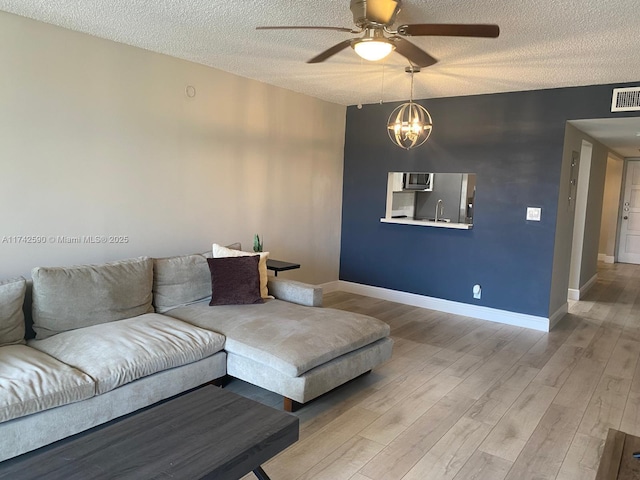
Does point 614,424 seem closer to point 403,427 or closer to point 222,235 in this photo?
point 403,427

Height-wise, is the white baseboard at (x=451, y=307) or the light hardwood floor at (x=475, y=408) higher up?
the white baseboard at (x=451, y=307)

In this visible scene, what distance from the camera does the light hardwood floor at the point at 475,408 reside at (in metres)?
2.44

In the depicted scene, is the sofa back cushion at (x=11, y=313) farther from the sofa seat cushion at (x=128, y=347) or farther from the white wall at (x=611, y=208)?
the white wall at (x=611, y=208)

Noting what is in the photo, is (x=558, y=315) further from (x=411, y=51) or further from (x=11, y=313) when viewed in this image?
(x=11, y=313)

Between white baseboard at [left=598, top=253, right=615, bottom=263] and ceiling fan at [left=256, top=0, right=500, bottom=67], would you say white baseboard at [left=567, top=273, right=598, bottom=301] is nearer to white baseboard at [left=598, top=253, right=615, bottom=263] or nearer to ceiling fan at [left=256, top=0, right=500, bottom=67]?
white baseboard at [left=598, top=253, right=615, bottom=263]

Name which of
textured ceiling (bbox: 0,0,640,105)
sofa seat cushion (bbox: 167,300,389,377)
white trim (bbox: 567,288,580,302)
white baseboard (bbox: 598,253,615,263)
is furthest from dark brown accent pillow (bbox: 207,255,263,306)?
white baseboard (bbox: 598,253,615,263)

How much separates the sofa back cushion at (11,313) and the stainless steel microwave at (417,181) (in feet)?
15.5

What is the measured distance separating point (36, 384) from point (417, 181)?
17.3 ft

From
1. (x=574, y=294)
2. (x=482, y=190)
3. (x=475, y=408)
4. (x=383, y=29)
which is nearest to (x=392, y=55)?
(x=383, y=29)

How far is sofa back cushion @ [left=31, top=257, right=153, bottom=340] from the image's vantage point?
2963 millimetres

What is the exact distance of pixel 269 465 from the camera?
2.39 m

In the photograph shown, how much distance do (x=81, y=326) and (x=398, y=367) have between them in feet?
7.83

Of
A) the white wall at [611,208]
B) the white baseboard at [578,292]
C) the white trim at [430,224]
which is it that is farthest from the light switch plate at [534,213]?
the white wall at [611,208]

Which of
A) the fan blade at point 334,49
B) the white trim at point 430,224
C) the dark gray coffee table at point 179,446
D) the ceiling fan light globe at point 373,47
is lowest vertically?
A: the dark gray coffee table at point 179,446
